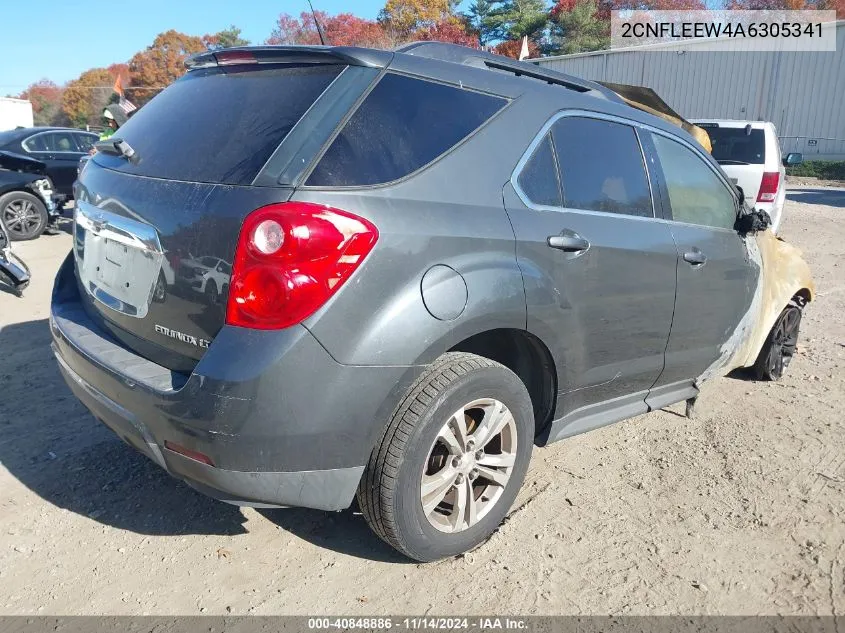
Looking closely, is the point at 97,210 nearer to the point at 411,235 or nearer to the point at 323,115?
the point at 323,115

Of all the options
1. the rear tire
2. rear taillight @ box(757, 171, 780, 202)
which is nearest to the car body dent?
rear taillight @ box(757, 171, 780, 202)

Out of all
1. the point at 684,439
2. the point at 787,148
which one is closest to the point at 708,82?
the point at 787,148

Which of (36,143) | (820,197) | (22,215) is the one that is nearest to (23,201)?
(22,215)

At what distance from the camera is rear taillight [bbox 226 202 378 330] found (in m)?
2.12

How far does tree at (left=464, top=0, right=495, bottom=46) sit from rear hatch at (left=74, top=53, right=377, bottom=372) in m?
51.5

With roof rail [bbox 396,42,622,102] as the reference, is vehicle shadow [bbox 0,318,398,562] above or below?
below

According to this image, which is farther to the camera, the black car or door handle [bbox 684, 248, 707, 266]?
the black car

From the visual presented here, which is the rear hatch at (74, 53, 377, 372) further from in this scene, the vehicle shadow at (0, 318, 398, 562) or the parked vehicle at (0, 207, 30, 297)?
the parked vehicle at (0, 207, 30, 297)

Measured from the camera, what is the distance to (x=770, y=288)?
14.1ft

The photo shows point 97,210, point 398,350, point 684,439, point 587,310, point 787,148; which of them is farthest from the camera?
point 787,148

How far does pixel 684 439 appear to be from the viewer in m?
3.89

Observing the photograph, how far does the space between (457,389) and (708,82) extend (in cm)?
3461

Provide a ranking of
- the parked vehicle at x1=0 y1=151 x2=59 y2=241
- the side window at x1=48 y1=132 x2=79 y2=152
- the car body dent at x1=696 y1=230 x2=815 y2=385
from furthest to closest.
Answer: the side window at x1=48 y1=132 x2=79 y2=152, the parked vehicle at x1=0 y1=151 x2=59 y2=241, the car body dent at x1=696 y1=230 x2=815 y2=385

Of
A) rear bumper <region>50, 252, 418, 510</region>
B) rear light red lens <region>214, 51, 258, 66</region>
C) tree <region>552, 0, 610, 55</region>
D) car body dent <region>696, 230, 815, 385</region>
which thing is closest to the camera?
rear bumper <region>50, 252, 418, 510</region>
